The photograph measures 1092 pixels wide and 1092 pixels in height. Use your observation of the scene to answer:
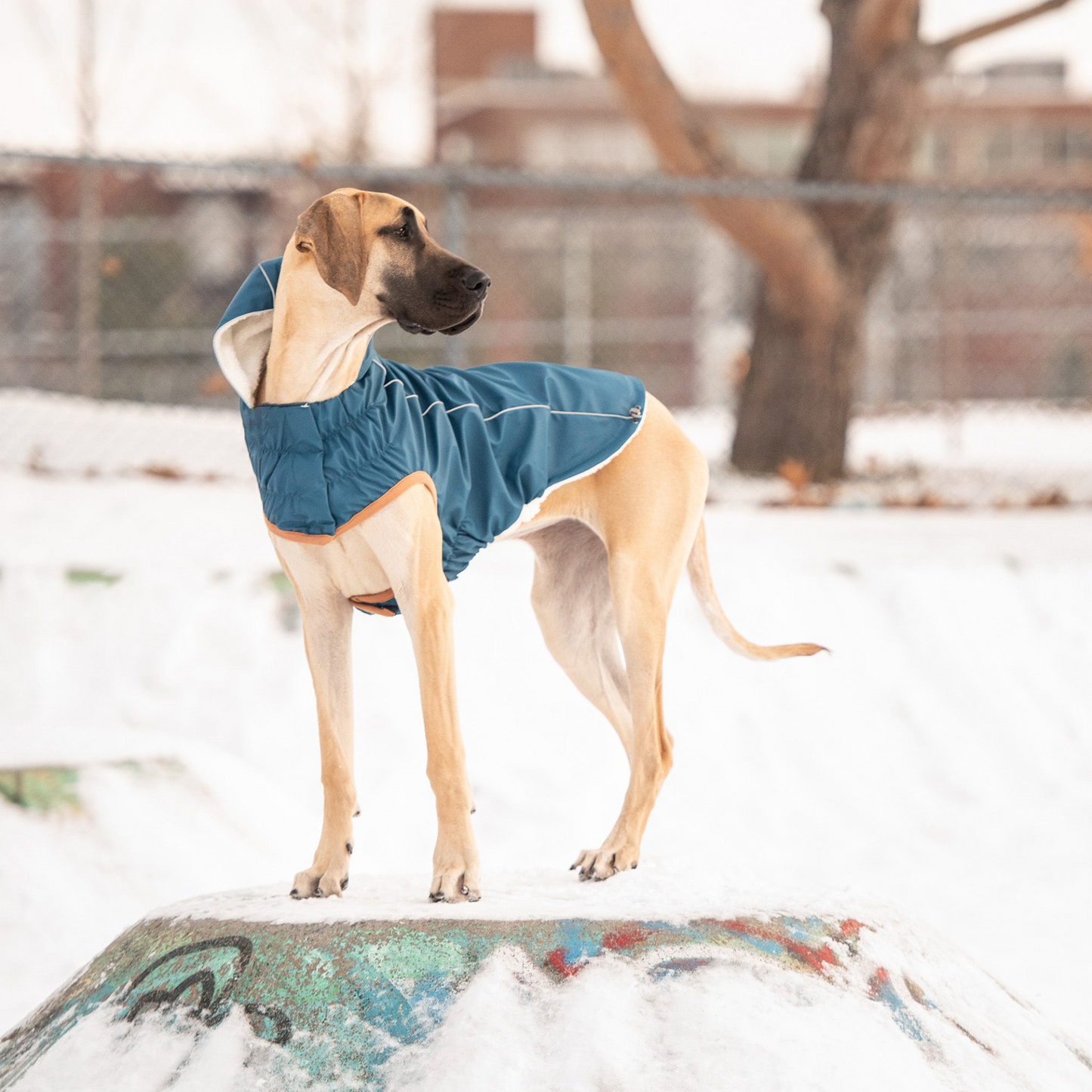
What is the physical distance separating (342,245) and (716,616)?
4.57 ft

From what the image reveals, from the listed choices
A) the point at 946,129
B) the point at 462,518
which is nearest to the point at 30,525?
the point at 462,518

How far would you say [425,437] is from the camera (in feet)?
8.98

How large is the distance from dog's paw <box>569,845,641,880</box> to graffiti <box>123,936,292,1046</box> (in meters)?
0.80

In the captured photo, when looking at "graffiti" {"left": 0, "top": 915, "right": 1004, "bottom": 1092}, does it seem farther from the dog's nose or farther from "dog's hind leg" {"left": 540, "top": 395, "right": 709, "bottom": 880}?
the dog's nose

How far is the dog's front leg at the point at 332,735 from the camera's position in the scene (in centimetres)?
275

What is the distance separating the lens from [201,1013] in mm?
2523

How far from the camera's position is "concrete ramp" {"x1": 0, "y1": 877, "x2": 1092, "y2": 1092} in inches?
91.4

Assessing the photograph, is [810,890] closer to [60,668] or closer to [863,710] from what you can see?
[863,710]

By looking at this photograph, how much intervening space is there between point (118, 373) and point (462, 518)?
9.88 meters

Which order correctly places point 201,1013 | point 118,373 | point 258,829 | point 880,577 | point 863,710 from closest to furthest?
point 201,1013
point 258,829
point 863,710
point 880,577
point 118,373

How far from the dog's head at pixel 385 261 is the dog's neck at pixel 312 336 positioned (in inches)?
1.3

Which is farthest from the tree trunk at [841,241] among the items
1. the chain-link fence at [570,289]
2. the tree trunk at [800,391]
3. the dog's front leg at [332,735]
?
the dog's front leg at [332,735]

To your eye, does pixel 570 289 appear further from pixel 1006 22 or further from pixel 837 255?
pixel 1006 22

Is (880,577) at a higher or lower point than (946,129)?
lower
